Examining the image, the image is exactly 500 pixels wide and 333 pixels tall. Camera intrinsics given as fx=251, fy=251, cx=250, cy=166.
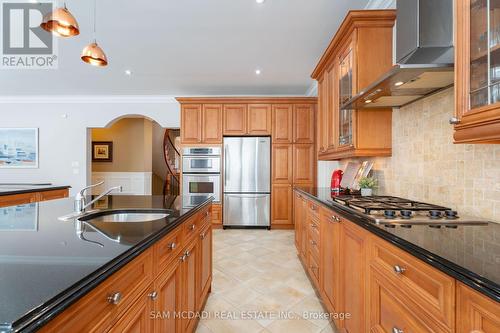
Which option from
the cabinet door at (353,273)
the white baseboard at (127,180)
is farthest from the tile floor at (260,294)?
the white baseboard at (127,180)

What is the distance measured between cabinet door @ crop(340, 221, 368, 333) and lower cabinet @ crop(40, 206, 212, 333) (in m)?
0.96

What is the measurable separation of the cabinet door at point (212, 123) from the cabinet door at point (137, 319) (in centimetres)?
390

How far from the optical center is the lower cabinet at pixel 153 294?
61cm

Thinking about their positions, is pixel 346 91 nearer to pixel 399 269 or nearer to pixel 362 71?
pixel 362 71

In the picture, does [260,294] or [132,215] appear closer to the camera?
[132,215]

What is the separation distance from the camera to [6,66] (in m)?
3.79

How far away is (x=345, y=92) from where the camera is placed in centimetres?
237

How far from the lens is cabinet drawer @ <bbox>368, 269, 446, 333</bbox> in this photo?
89cm

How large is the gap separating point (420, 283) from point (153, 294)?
977 millimetres

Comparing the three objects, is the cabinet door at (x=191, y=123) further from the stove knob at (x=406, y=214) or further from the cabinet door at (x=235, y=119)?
the stove knob at (x=406, y=214)

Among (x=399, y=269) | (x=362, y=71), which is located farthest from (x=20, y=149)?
(x=399, y=269)

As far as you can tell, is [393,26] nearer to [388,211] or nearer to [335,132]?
[335,132]

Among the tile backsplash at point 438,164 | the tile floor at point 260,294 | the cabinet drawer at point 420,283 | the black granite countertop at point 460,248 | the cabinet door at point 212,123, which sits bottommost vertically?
the tile floor at point 260,294

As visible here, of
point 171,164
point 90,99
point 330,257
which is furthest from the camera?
point 171,164
